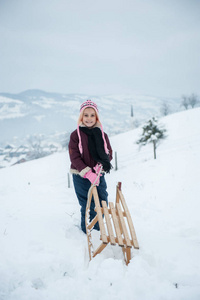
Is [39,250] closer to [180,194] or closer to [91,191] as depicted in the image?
[91,191]

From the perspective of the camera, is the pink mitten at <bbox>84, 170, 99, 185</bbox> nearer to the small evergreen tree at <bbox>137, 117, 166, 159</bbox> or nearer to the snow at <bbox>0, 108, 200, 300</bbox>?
the snow at <bbox>0, 108, 200, 300</bbox>

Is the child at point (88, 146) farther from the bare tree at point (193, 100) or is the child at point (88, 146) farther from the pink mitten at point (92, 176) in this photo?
the bare tree at point (193, 100)

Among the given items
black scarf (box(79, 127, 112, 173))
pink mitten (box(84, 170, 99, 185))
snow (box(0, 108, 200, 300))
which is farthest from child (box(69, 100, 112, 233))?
snow (box(0, 108, 200, 300))

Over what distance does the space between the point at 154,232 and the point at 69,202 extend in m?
2.81

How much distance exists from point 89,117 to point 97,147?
1.99 feet

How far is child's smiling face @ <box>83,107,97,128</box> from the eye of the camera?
10.4 ft

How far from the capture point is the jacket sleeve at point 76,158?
2.91 meters

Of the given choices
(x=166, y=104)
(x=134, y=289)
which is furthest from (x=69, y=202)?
(x=166, y=104)

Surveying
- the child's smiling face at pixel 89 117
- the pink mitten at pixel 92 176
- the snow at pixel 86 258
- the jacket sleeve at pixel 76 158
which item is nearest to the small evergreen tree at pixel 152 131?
the snow at pixel 86 258

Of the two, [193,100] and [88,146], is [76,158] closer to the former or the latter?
[88,146]

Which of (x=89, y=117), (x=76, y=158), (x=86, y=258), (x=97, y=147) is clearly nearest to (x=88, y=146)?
(x=97, y=147)

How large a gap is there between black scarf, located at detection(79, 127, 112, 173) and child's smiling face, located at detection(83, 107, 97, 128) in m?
0.11

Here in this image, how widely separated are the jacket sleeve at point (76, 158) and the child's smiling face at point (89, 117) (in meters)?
0.31

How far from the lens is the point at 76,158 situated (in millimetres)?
3068
